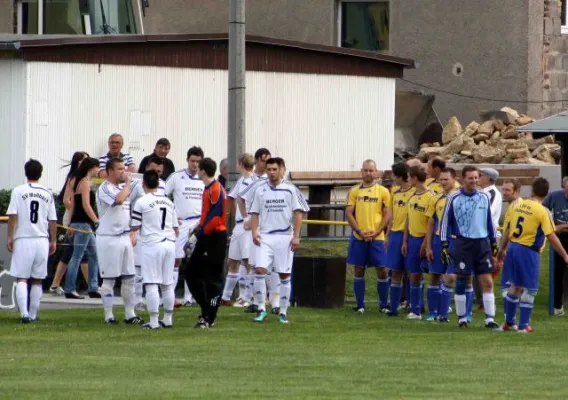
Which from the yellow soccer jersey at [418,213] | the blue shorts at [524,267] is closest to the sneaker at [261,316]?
the yellow soccer jersey at [418,213]

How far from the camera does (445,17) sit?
3731 cm

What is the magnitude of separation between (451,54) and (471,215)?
2048 cm

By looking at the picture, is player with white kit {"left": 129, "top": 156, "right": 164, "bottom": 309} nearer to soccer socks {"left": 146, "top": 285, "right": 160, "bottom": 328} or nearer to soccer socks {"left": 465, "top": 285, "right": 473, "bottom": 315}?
soccer socks {"left": 146, "top": 285, "right": 160, "bottom": 328}

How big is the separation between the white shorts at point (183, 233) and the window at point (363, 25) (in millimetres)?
19495

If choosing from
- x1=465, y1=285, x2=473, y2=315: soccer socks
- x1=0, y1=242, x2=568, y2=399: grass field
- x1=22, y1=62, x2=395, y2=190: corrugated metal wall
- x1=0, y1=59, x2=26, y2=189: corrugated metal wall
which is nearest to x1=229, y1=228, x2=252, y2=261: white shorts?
x1=0, y1=242, x2=568, y2=399: grass field

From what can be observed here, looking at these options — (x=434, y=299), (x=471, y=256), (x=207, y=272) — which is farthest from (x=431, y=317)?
(x=207, y=272)

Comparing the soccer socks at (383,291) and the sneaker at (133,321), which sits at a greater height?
the soccer socks at (383,291)

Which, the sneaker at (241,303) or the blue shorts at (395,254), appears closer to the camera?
the blue shorts at (395,254)

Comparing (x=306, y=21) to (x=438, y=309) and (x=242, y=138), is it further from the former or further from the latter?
(x=438, y=309)

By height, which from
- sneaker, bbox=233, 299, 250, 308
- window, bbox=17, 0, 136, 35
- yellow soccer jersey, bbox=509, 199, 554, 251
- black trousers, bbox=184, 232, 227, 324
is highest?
window, bbox=17, 0, 136, 35

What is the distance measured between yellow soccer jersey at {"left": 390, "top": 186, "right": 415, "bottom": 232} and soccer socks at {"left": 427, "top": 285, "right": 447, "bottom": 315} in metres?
0.93

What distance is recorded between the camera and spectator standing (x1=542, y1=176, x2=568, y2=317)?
20016 mm

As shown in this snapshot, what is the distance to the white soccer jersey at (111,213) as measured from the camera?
17531mm

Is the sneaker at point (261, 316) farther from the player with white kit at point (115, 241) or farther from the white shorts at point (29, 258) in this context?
the white shorts at point (29, 258)
